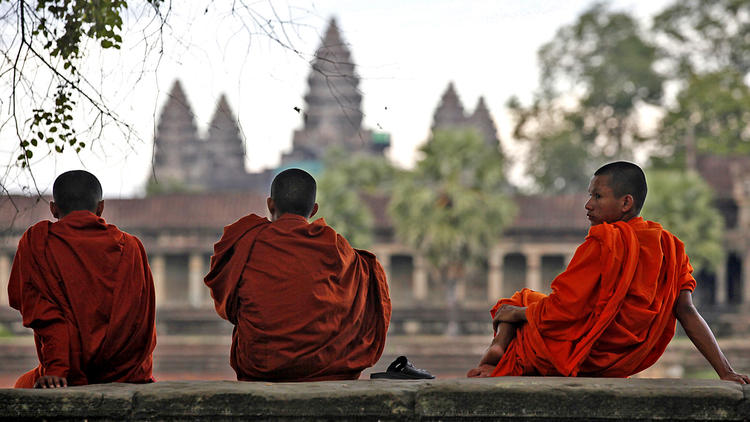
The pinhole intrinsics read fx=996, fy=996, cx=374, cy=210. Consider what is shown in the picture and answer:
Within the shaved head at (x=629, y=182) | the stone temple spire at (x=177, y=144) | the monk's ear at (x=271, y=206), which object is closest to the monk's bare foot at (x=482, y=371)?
the shaved head at (x=629, y=182)

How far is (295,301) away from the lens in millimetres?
3715

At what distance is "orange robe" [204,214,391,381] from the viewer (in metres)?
3.71

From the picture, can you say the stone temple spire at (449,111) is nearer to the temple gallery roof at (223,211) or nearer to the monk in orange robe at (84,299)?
the temple gallery roof at (223,211)

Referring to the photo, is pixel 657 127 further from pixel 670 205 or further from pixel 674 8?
pixel 670 205

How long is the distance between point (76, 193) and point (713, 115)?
29529mm

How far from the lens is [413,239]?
26812 mm

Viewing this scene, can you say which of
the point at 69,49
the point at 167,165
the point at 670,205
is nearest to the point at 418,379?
the point at 69,49

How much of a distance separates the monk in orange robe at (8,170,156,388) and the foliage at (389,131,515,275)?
22.5 m

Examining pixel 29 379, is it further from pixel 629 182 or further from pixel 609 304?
pixel 629 182

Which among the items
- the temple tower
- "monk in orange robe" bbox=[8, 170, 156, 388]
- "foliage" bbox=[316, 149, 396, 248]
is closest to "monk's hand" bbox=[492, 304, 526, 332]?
"monk in orange robe" bbox=[8, 170, 156, 388]

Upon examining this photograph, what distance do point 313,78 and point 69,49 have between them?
49898 mm

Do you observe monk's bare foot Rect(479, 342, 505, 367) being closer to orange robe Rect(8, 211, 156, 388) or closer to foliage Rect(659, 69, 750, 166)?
orange robe Rect(8, 211, 156, 388)

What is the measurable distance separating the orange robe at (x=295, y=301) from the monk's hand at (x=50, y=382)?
64cm

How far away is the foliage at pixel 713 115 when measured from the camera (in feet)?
99.7
